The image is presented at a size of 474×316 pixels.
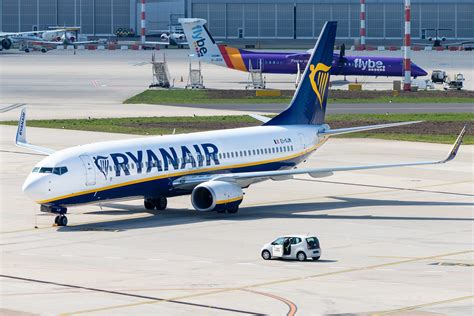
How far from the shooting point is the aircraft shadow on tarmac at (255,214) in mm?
53688

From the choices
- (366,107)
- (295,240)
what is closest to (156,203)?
(295,240)

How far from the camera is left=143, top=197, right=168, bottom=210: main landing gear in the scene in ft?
189

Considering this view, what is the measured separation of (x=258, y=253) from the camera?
46.3m

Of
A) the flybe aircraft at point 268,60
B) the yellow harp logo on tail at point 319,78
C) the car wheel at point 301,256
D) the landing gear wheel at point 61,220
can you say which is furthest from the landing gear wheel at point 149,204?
the flybe aircraft at point 268,60

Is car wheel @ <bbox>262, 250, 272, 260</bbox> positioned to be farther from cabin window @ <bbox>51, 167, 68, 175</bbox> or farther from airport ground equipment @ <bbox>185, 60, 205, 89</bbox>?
airport ground equipment @ <bbox>185, 60, 205, 89</bbox>

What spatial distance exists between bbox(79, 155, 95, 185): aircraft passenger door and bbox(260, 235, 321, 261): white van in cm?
1075

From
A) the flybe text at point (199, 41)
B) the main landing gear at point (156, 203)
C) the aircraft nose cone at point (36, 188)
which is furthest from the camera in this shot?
the flybe text at point (199, 41)

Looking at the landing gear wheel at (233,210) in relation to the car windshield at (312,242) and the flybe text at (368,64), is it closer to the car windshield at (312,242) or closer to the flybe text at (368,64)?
the car windshield at (312,242)

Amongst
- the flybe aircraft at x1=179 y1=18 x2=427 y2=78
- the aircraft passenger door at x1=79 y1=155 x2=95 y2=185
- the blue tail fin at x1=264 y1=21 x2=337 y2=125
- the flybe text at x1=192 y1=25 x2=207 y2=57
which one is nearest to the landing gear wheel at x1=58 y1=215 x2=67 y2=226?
the aircraft passenger door at x1=79 y1=155 x2=95 y2=185

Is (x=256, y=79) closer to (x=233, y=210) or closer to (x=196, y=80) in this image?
(x=196, y=80)

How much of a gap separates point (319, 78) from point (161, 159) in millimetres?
13899

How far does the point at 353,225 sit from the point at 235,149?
8.99 meters

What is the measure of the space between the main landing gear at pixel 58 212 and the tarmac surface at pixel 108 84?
53458 mm

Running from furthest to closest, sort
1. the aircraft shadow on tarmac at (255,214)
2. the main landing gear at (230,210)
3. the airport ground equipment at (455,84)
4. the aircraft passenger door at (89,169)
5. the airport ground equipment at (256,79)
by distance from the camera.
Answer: the airport ground equipment at (455,84), the airport ground equipment at (256,79), the main landing gear at (230,210), the aircraft shadow on tarmac at (255,214), the aircraft passenger door at (89,169)
